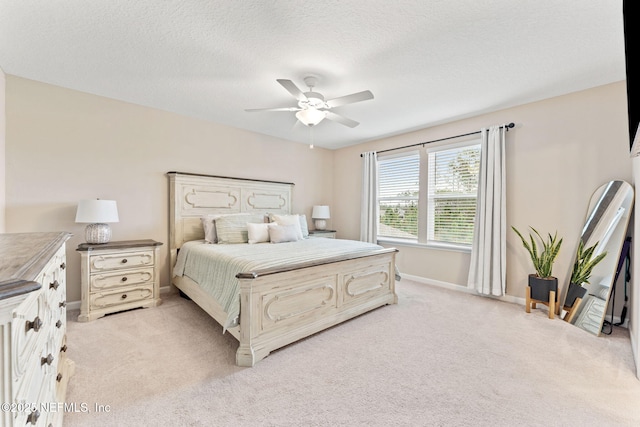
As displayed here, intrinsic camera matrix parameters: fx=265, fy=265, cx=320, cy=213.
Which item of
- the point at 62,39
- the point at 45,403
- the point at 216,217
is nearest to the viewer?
the point at 45,403

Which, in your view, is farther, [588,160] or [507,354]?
[588,160]

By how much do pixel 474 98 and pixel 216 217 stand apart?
3.62 metres

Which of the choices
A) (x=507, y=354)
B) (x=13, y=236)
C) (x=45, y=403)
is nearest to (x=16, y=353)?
(x=45, y=403)

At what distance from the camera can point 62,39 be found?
6.98 ft

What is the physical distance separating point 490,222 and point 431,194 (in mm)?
997

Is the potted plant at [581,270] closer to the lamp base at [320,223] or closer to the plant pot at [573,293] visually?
the plant pot at [573,293]

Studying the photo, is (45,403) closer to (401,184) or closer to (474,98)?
(474,98)

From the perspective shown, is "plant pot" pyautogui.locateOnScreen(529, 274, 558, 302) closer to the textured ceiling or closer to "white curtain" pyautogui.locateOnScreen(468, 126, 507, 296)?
"white curtain" pyautogui.locateOnScreen(468, 126, 507, 296)

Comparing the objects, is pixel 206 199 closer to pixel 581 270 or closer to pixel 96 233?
pixel 96 233

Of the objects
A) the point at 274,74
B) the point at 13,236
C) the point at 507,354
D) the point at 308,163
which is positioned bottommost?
the point at 507,354

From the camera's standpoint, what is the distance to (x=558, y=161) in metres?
3.10

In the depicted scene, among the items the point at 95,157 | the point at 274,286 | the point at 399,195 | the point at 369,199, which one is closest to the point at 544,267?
the point at 399,195

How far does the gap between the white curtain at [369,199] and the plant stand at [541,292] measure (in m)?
2.39

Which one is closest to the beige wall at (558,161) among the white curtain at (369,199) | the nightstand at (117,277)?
the white curtain at (369,199)
